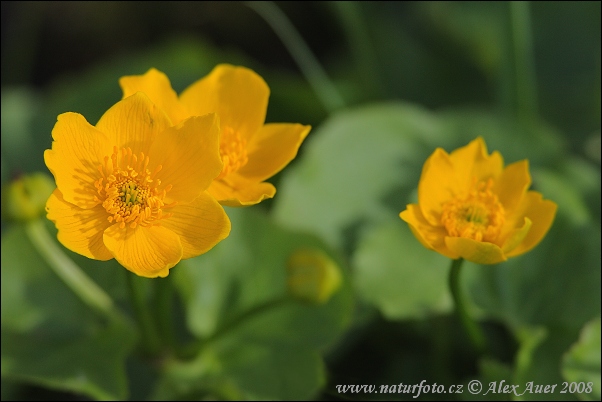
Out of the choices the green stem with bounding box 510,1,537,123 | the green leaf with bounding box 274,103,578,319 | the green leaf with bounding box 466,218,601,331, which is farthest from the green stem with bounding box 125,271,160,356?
the green stem with bounding box 510,1,537,123

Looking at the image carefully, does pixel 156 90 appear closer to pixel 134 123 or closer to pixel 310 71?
pixel 134 123

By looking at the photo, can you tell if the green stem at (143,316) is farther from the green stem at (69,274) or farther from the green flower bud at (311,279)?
the green flower bud at (311,279)

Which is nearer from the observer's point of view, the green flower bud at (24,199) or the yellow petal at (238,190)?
the yellow petal at (238,190)

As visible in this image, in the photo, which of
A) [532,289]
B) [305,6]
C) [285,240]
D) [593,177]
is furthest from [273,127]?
[305,6]

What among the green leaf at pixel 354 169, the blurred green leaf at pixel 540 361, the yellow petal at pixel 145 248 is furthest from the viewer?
the green leaf at pixel 354 169

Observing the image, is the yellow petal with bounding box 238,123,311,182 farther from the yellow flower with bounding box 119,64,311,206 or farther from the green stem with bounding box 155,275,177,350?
the green stem with bounding box 155,275,177,350

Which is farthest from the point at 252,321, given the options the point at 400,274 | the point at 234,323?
the point at 400,274

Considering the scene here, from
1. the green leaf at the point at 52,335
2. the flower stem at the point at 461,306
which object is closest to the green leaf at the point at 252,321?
the green leaf at the point at 52,335

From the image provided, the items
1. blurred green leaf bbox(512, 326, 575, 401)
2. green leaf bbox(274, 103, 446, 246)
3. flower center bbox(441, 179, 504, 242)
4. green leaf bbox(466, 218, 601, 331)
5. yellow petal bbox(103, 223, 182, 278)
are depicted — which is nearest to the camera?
yellow petal bbox(103, 223, 182, 278)
